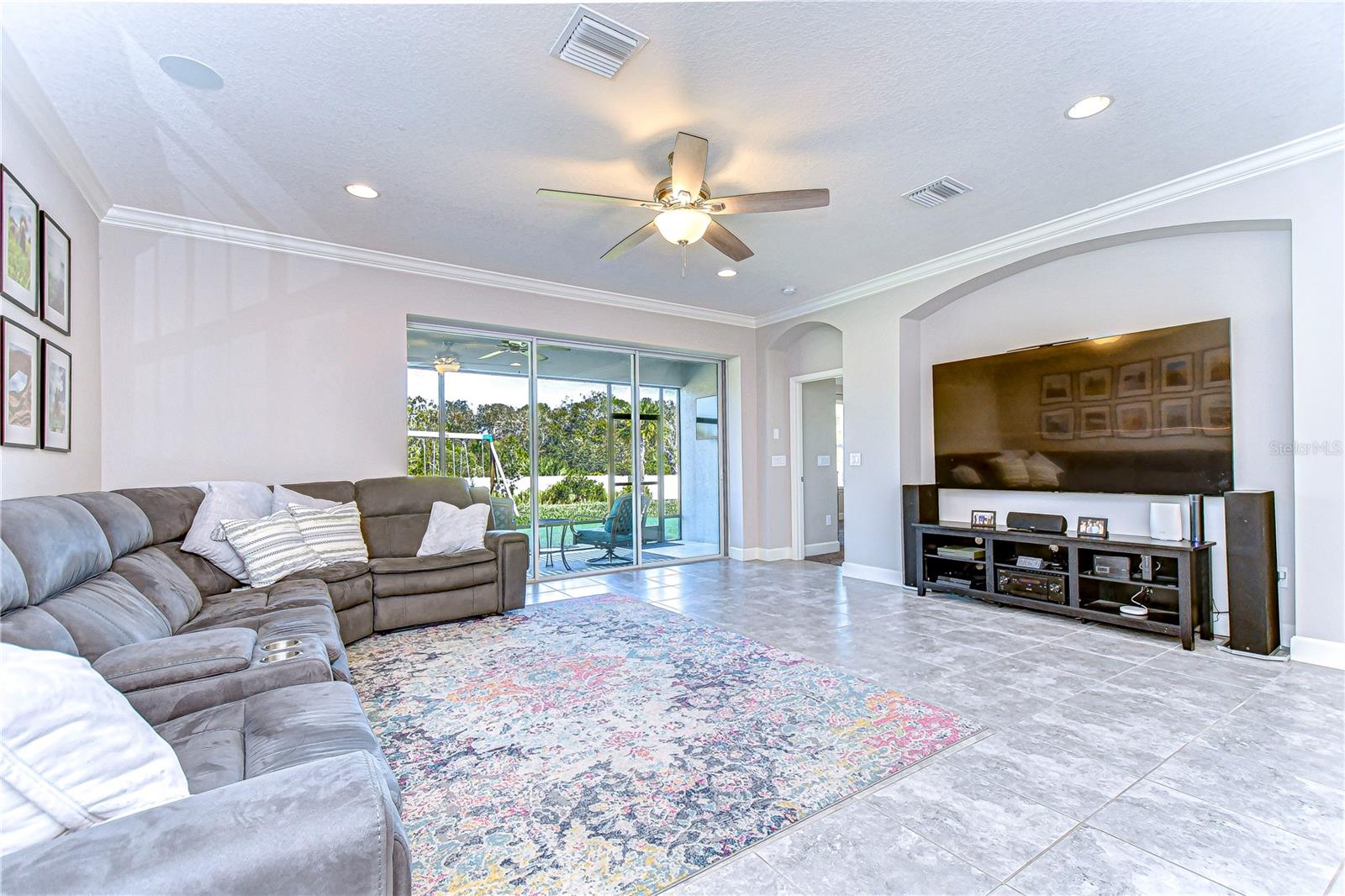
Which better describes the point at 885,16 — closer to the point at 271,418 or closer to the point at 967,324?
the point at 967,324

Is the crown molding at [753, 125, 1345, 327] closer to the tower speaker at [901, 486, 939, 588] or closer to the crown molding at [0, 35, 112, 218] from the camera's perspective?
the tower speaker at [901, 486, 939, 588]

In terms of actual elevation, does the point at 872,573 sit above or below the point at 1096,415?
below

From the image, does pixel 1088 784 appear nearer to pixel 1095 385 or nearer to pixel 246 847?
pixel 246 847

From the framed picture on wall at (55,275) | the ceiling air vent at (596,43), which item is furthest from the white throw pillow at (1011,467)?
the framed picture on wall at (55,275)

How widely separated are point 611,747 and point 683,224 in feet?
8.03

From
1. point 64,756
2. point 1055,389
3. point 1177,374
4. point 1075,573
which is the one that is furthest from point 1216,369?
point 64,756

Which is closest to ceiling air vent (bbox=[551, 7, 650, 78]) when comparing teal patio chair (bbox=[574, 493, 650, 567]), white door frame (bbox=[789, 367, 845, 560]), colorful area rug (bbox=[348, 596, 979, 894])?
colorful area rug (bbox=[348, 596, 979, 894])

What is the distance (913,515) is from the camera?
4.99 metres

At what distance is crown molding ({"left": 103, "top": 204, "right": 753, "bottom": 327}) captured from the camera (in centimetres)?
380

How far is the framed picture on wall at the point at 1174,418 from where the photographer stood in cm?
362

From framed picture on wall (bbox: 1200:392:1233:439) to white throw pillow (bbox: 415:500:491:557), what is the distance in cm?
471

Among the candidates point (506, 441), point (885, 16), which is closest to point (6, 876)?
point (885, 16)

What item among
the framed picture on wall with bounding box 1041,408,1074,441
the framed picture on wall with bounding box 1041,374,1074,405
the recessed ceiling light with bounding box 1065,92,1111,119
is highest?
the recessed ceiling light with bounding box 1065,92,1111,119

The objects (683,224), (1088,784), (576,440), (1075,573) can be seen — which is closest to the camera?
(1088,784)
